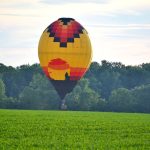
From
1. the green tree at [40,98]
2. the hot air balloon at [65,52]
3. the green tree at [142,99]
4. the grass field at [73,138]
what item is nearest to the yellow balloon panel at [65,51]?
the hot air balloon at [65,52]

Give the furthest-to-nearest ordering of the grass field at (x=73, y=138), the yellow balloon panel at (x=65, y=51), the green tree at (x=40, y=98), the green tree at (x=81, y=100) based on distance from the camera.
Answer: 1. the green tree at (x=40, y=98)
2. the green tree at (x=81, y=100)
3. the yellow balloon panel at (x=65, y=51)
4. the grass field at (x=73, y=138)

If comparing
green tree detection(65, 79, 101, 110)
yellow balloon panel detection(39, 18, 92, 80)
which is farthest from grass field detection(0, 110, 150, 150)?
green tree detection(65, 79, 101, 110)

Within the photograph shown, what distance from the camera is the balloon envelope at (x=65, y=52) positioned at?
63562 mm

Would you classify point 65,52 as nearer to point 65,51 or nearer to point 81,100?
point 65,51

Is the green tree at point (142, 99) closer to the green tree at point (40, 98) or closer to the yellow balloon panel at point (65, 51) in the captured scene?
the green tree at point (40, 98)

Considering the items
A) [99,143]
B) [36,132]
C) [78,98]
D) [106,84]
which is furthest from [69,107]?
[99,143]

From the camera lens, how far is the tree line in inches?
3851

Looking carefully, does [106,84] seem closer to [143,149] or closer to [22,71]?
Answer: [22,71]

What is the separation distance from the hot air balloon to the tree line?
29.9 metres

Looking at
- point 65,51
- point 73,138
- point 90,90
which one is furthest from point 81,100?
point 73,138

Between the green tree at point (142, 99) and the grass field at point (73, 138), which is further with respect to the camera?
the green tree at point (142, 99)

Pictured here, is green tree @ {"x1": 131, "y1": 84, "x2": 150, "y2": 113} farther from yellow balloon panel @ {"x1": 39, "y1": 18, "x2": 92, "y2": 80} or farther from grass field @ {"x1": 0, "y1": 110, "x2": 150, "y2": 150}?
grass field @ {"x1": 0, "y1": 110, "x2": 150, "y2": 150}

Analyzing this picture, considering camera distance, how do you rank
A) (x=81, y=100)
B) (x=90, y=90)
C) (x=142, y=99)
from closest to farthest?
(x=142, y=99)
(x=81, y=100)
(x=90, y=90)

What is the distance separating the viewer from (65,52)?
209 ft
